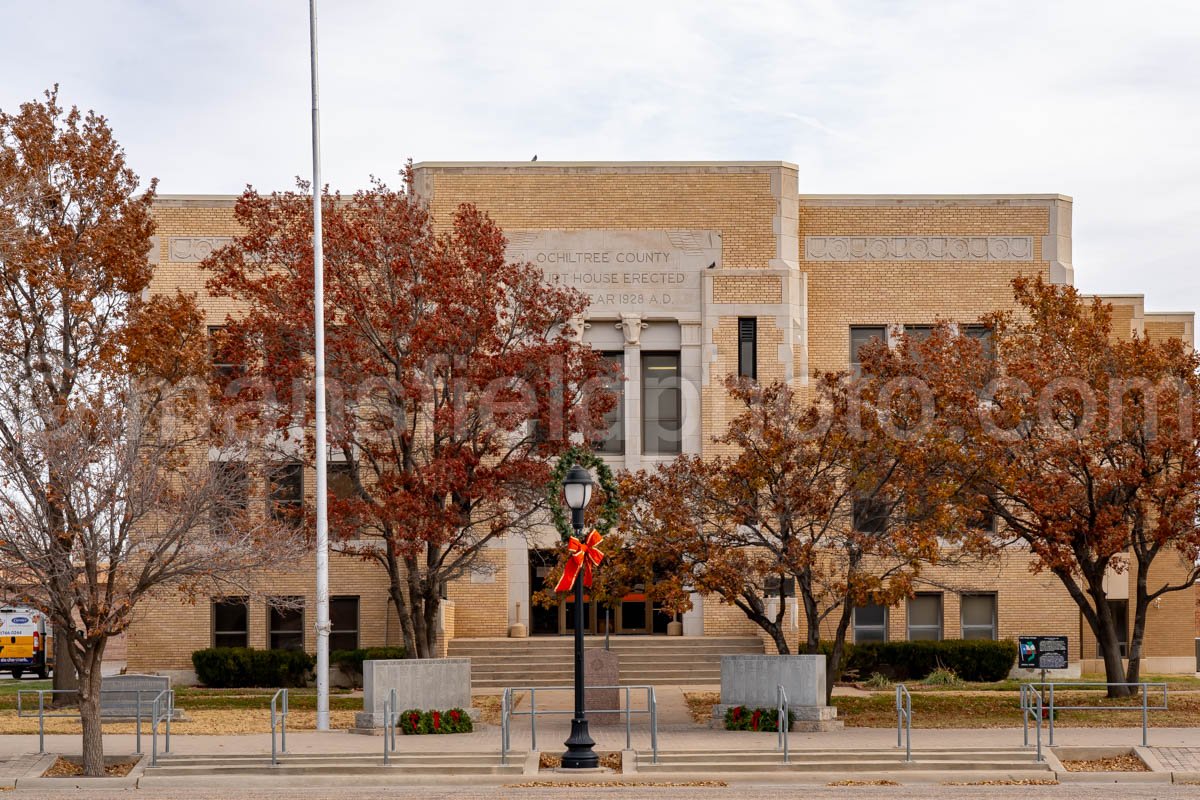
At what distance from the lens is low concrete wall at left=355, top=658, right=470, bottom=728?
24953 mm

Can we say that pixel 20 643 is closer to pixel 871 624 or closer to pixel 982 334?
pixel 871 624

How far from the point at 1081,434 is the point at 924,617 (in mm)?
11903

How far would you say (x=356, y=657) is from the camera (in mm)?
34875

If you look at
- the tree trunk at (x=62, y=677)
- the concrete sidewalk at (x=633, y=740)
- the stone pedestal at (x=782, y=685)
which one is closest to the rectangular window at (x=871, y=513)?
the stone pedestal at (x=782, y=685)

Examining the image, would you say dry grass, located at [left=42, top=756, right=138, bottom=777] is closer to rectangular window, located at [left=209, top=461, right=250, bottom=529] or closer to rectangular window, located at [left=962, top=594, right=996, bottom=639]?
rectangular window, located at [left=209, top=461, right=250, bottom=529]

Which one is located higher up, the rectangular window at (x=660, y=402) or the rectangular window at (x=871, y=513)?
the rectangular window at (x=660, y=402)

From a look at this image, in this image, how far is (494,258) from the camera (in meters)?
29.0

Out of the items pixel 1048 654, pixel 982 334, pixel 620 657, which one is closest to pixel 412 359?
pixel 620 657

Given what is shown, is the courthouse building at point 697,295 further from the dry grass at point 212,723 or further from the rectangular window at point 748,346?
the dry grass at point 212,723

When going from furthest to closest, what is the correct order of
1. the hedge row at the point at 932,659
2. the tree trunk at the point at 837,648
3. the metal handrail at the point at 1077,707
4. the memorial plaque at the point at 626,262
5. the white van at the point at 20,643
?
the white van at the point at 20,643 → the memorial plaque at the point at 626,262 → the hedge row at the point at 932,659 → the tree trunk at the point at 837,648 → the metal handrail at the point at 1077,707

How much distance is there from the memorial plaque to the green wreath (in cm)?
900

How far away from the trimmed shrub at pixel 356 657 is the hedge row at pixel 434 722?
9.34 meters

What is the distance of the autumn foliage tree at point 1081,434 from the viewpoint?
26.7 meters

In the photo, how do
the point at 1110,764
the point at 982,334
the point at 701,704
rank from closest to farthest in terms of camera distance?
1. the point at 1110,764
2. the point at 701,704
3. the point at 982,334
